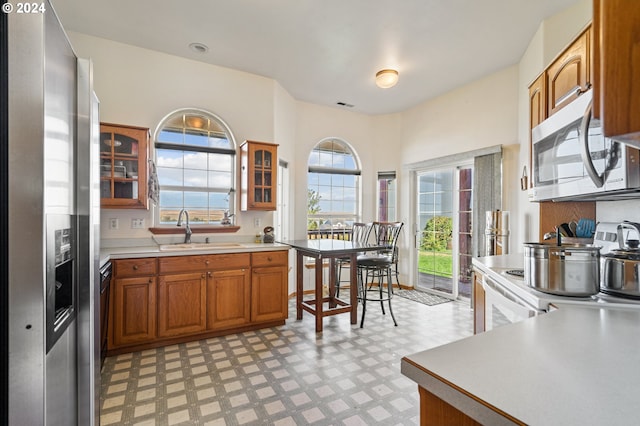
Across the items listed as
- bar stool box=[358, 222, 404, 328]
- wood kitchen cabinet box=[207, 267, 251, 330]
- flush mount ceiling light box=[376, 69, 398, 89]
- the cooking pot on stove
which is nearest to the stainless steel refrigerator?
wood kitchen cabinet box=[207, 267, 251, 330]

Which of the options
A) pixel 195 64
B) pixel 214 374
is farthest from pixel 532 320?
pixel 195 64

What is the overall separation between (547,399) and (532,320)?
0.55 m

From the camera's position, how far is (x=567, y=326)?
3.13 feet

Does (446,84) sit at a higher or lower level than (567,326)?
higher

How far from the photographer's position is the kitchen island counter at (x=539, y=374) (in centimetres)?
52

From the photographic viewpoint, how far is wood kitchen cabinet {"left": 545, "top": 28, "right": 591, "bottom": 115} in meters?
1.54

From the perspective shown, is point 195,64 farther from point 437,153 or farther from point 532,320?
point 532,320

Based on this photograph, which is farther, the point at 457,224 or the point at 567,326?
the point at 457,224

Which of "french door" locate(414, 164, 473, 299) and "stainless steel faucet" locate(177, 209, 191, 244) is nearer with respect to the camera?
"stainless steel faucet" locate(177, 209, 191, 244)

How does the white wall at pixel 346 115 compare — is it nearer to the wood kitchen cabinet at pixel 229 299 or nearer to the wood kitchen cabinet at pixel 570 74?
the wood kitchen cabinet at pixel 570 74

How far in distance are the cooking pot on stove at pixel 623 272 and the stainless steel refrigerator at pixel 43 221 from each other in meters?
1.94

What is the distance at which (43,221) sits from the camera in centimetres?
77

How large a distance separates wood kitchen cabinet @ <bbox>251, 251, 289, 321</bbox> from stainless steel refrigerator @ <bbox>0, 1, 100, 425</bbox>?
6.59 ft

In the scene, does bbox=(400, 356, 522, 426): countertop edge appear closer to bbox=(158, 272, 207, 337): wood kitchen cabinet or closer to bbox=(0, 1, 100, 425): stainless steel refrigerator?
bbox=(0, 1, 100, 425): stainless steel refrigerator
